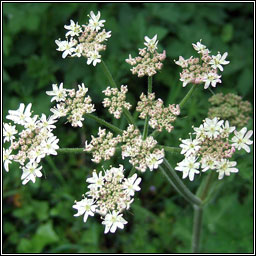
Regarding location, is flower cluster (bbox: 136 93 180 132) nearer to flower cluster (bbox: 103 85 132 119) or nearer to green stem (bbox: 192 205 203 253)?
flower cluster (bbox: 103 85 132 119)

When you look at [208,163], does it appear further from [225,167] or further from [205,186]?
[205,186]


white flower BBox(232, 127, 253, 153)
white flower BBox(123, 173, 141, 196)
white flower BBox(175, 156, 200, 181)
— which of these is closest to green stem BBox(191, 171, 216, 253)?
white flower BBox(232, 127, 253, 153)

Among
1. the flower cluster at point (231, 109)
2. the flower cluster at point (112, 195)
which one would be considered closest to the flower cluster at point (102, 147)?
the flower cluster at point (112, 195)

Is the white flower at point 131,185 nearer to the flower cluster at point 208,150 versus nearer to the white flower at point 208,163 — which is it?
the flower cluster at point 208,150

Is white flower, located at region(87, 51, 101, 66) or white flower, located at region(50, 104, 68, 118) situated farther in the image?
white flower, located at region(87, 51, 101, 66)

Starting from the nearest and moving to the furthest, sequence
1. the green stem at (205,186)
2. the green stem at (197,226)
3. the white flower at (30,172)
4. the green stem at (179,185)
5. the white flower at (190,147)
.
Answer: the white flower at (190,147), the white flower at (30,172), the green stem at (179,185), the green stem at (205,186), the green stem at (197,226)
